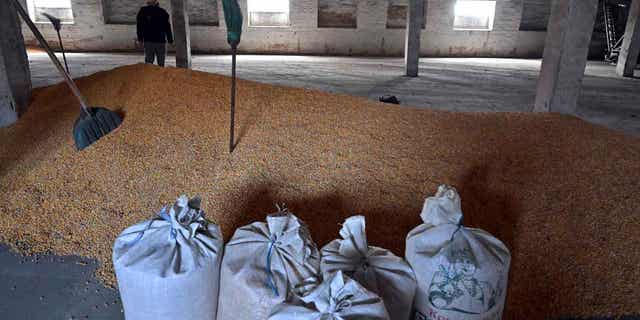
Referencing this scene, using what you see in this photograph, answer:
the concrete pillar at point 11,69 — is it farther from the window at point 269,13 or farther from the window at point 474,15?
the window at point 474,15

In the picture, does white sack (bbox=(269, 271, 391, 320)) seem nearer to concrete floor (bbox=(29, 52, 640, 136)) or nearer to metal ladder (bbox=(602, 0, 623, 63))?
concrete floor (bbox=(29, 52, 640, 136))

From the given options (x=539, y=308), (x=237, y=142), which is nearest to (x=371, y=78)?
(x=237, y=142)

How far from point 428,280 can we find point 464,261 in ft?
0.42

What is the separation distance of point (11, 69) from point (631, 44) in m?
11.2

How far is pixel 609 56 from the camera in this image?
1262 centimetres

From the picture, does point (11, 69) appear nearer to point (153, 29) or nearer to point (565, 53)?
point (153, 29)

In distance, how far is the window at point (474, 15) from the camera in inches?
509

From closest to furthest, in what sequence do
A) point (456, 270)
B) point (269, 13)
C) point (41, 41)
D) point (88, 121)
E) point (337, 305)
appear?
point (337, 305) → point (456, 270) → point (41, 41) → point (88, 121) → point (269, 13)

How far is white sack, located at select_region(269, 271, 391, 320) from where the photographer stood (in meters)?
1.03

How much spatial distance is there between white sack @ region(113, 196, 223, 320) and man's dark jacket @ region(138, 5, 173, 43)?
659 cm

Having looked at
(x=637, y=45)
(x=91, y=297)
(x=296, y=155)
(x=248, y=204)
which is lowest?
(x=91, y=297)

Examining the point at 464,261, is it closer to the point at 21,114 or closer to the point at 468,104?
the point at 21,114

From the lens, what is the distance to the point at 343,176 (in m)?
2.53

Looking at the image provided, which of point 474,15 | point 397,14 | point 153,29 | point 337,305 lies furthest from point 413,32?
point 337,305
